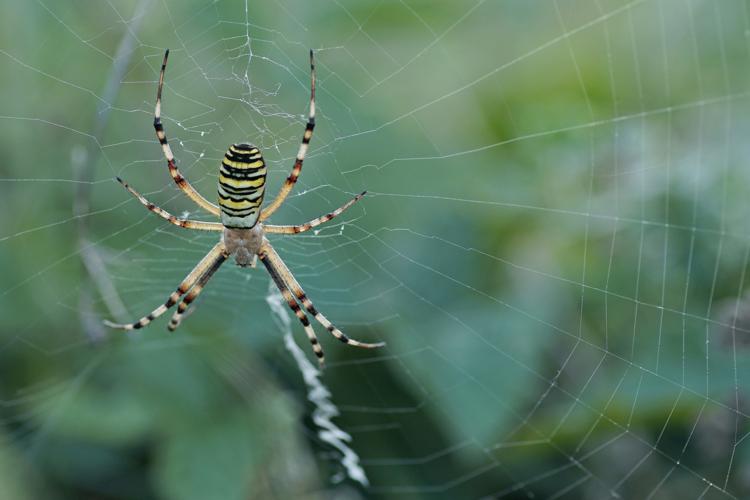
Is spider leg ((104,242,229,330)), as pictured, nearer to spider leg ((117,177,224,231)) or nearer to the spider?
the spider

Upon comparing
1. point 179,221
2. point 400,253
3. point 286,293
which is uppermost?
point 179,221

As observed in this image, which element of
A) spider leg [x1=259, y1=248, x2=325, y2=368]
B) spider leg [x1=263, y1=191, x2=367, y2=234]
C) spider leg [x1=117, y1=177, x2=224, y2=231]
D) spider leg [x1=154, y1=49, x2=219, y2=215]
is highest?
spider leg [x1=154, y1=49, x2=219, y2=215]

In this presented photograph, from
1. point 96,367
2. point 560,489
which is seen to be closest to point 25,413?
point 96,367

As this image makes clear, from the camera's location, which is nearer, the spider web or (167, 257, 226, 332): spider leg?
the spider web

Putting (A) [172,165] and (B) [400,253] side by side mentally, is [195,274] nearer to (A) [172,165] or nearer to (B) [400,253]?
(A) [172,165]

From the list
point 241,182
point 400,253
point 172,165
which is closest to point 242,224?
point 172,165

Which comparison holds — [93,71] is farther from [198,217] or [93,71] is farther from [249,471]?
[249,471]

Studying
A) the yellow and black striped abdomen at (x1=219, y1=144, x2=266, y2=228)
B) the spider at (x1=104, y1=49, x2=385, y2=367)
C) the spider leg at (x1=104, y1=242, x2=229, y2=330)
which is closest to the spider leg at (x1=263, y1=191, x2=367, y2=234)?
the spider at (x1=104, y1=49, x2=385, y2=367)
